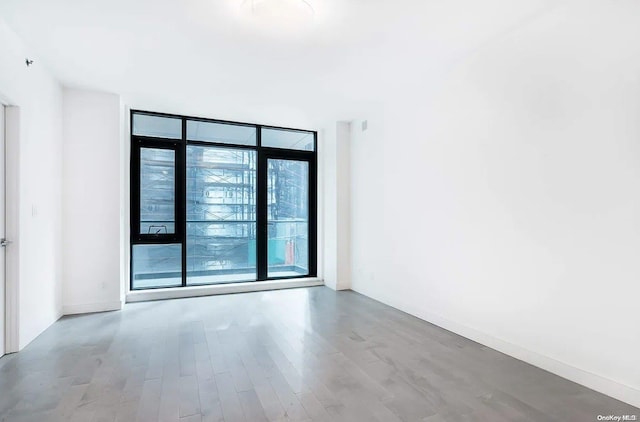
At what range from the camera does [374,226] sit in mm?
4949

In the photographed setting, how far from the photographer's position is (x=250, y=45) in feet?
10.3

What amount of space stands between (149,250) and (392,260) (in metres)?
3.61

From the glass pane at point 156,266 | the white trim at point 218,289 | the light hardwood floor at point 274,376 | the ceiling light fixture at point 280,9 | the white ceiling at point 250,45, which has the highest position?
the white ceiling at point 250,45

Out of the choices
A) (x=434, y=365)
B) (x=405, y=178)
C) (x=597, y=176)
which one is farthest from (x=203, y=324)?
(x=597, y=176)

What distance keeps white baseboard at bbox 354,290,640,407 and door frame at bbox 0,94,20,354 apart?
162 inches

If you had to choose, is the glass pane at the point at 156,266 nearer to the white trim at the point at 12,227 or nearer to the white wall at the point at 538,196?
the white trim at the point at 12,227

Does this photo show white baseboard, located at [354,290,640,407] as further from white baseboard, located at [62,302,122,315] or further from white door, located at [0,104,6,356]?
white door, located at [0,104,6,356]

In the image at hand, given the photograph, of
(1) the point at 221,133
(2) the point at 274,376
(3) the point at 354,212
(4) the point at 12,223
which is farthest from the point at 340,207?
(4) the point at 12,223

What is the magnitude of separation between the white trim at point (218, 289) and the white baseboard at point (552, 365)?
259cm

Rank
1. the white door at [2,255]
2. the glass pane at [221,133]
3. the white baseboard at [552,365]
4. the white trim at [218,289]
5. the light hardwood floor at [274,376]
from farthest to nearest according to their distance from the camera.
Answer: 1. the glass pane at [221,133]
2. the white trim at [218,289]
3. the white door at [2,255]
4. the white baseboard at [552,365]
5. the light hardwood floor at [274,376]

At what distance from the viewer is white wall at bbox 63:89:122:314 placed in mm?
4160

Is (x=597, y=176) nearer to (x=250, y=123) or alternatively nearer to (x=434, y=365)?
(x=434, y=365)

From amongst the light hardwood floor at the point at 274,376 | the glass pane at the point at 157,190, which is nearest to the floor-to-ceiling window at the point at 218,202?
the glass pane at the point at 157,190

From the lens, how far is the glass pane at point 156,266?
5047 millimetres
